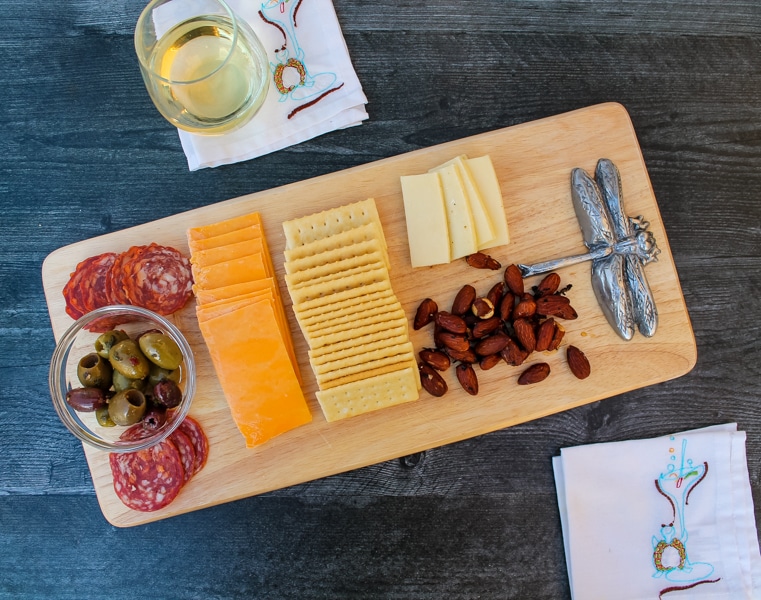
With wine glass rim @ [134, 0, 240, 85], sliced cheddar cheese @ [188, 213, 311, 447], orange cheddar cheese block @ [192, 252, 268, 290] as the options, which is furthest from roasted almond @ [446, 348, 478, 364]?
wine glass rim @ [134, 0, 240, 85]

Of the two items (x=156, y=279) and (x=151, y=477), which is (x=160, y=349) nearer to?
(x=156, y=279)

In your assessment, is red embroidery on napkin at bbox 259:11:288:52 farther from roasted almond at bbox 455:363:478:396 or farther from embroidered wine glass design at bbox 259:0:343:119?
roasted almond at bbox 455:363:478:396

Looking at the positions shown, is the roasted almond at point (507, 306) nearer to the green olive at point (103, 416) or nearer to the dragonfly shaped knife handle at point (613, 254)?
the dragonfly shaped knife handle at point (613, 254)

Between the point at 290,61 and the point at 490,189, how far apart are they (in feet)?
1.91

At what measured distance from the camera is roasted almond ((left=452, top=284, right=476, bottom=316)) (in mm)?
1267

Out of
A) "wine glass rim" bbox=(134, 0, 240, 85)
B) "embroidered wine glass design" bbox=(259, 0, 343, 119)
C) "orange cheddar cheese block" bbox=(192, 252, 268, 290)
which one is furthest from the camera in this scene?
"embroidered wine glass design" bbox=(259, 0, 343, 119)

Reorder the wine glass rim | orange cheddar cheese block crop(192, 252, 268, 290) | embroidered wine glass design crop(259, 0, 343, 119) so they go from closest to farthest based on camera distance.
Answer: the wine glass rim < orange cheddar cheese block crop(192, 252, 268, 290) < embroidered wine glass design crop(259, 0, 343, 119)

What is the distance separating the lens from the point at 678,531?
1.37 m

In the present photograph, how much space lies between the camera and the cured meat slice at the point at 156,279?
124 centimetres

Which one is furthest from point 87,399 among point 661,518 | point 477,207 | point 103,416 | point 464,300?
point 661,518

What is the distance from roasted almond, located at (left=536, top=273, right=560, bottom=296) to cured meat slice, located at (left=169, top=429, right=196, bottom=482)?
2.91 feet

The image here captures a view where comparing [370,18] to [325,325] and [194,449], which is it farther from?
[194,449]

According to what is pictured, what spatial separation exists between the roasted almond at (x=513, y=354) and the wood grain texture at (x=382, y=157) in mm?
232

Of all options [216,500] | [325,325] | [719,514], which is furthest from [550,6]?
[216,500]
